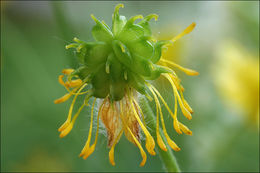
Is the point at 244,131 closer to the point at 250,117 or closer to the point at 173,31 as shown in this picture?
the point at 250,117

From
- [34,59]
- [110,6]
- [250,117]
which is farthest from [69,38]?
[110,6]

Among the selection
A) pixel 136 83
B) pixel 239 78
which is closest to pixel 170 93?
pixel 239 78

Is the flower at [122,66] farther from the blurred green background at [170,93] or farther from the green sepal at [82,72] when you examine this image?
the blurred green background at [170,93]

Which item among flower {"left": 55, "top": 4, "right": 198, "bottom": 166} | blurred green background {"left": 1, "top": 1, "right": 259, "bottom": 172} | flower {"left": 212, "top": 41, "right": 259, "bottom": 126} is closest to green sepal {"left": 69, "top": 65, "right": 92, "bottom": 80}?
flower {"left": 55, "top": 4, "right": 198, "bottom": 166}

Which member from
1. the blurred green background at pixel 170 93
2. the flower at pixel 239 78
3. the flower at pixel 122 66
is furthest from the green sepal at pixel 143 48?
the flower at pixel 239 78

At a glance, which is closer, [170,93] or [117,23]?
[117,23]

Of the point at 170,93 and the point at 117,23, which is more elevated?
the point at 117,23

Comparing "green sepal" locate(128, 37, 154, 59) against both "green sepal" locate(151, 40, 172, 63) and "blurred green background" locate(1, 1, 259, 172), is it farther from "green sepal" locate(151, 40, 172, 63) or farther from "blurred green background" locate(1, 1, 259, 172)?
"blurred green background" locate(1, 1, 259, 172)

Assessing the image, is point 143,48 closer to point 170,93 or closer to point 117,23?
point 117,23
